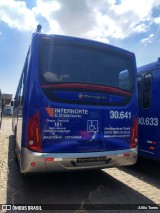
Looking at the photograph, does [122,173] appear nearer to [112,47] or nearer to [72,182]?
[72,182]

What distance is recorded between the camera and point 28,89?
5078mm

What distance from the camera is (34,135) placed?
491cm

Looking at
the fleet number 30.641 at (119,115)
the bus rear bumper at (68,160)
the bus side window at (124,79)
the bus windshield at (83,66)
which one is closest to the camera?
the bus rear bumper at (68,160)

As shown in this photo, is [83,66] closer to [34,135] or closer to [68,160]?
[34,135]

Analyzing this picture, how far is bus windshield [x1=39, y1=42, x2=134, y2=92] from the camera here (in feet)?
17.1

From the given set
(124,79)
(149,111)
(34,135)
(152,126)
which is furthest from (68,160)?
(149,111)

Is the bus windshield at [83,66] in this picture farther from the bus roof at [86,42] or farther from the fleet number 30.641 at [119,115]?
the fleet number 30.641 at [119,115]

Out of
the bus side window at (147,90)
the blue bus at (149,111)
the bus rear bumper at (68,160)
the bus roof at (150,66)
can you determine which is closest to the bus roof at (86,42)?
the bus roof at (150,66)

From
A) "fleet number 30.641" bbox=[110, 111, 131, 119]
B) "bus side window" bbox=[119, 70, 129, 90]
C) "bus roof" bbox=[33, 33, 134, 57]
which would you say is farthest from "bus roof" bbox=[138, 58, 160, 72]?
"fleet number 30.641" bbox=[110, 111, 131, 119]

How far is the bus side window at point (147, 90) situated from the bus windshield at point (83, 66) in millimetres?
1469

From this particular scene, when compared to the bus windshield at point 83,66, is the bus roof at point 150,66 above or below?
above

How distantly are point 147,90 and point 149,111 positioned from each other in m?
0.66

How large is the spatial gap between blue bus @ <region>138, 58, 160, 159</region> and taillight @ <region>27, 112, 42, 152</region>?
337 cm

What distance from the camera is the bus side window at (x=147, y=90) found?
7449 mm
